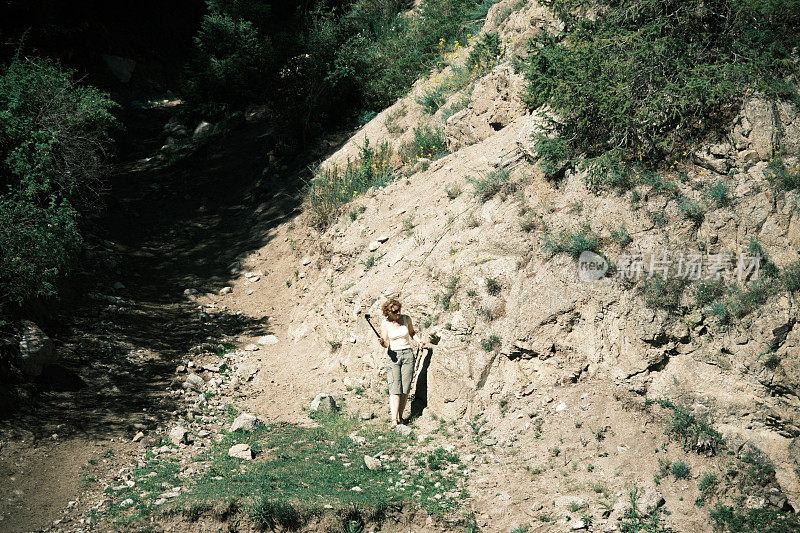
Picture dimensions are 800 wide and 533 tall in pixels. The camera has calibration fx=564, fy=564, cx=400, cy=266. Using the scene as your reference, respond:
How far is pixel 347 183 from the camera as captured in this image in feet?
34.5

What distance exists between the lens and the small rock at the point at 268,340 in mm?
8977

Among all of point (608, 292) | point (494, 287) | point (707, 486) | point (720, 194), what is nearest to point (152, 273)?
point (494, 287)

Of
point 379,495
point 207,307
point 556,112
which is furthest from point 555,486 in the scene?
point 207,307

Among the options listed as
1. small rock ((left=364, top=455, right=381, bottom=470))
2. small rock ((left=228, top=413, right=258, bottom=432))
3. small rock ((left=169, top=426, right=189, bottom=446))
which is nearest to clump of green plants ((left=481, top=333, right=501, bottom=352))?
small rock ((left=364, top=455, right=381, bottom=470))

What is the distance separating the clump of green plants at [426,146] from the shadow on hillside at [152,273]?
288cm

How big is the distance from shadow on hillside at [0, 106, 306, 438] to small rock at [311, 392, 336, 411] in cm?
186

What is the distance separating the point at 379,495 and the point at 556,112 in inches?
192

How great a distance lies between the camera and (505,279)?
21.8ft

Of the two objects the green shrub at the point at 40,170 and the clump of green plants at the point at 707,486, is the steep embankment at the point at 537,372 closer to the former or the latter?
the clump of green plants at the point at 707,486

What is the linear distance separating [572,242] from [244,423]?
4.44m

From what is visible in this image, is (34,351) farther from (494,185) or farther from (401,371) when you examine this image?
(494,185)

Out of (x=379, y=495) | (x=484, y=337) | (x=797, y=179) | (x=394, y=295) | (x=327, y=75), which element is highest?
(x=327, y=75)

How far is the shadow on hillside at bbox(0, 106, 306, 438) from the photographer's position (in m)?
7.06

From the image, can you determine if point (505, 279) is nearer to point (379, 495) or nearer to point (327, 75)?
point (379, 495)
